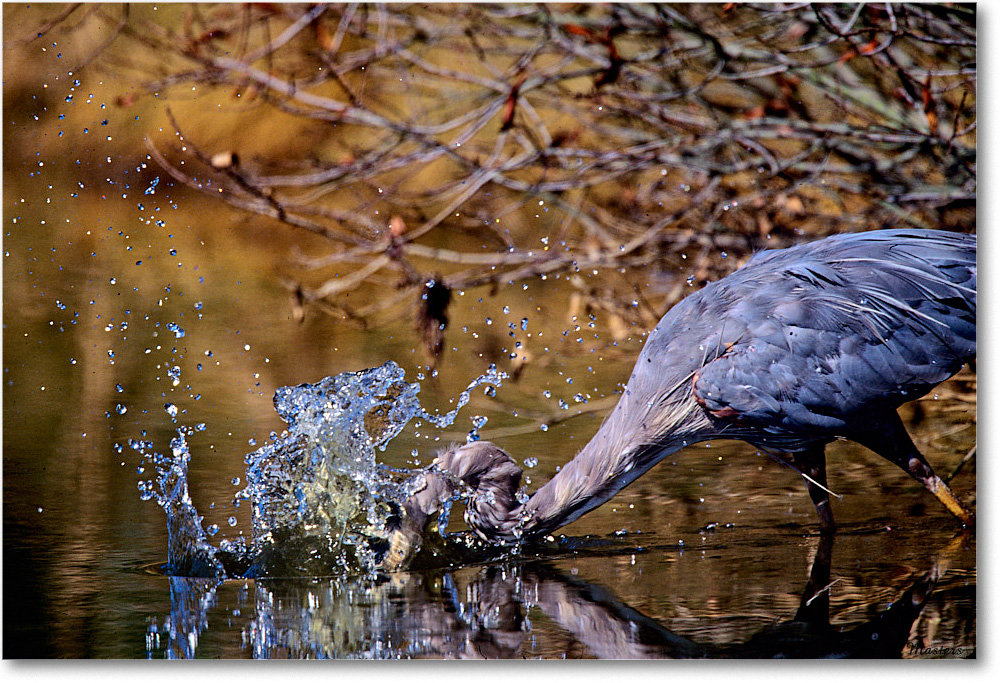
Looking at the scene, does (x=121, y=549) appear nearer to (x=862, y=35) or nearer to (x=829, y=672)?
(x=829, y=672)

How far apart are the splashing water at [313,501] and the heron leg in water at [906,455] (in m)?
1.18

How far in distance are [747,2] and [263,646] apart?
6.90 ft

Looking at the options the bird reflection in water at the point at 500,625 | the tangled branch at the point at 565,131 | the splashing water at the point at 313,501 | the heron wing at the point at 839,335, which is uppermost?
the tangled branch at the point at 565,131

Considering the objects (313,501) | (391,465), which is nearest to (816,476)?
(391,465)

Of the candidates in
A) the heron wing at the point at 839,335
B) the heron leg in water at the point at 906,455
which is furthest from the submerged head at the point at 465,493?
the heron leg in water at the point at 906,455

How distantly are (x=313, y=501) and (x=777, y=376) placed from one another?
1138 millimetres

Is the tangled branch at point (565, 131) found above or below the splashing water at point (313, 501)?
above

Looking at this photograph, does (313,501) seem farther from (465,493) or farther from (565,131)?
(565,131)

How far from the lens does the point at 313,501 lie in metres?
2.63

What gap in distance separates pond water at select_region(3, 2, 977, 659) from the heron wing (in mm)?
223

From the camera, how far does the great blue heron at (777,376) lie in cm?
264

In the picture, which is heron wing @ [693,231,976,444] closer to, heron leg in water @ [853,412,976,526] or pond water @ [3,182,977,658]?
heron leg in water @ [853,412,976,526]

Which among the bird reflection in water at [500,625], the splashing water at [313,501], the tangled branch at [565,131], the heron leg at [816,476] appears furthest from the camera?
the tangled branch at [565,131]

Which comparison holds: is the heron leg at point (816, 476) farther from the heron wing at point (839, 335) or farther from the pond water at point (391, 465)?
the heron wing at point (839, 335)
